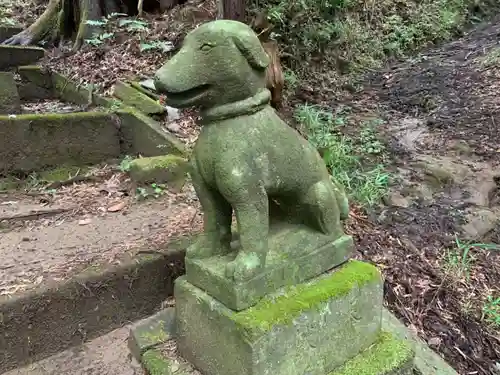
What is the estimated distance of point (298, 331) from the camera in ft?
6.82

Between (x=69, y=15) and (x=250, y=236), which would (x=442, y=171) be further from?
(x=69, y=15)

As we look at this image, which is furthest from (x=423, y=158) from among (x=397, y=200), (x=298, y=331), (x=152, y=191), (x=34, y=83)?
(x=34, y=83)

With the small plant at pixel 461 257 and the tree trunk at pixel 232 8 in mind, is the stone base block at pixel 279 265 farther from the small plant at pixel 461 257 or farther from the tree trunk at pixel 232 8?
the tree trunk at pixel 232 8

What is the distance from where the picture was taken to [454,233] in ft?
13.5

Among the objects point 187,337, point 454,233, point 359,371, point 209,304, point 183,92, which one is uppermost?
point 183,92

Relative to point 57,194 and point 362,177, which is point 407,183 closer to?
point 362,177

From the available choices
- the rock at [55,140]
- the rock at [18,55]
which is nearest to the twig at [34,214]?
the rock at [55,140]

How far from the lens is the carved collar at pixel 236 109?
1953 millimetres

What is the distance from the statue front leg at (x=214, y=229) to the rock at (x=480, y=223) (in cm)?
265

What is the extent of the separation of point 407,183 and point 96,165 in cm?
280

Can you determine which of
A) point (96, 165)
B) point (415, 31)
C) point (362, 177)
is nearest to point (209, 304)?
point (96, 165)

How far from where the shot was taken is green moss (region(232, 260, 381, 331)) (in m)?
1.97

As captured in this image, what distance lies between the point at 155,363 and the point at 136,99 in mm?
2914

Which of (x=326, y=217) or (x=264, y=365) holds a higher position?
(x=326, y=217)
